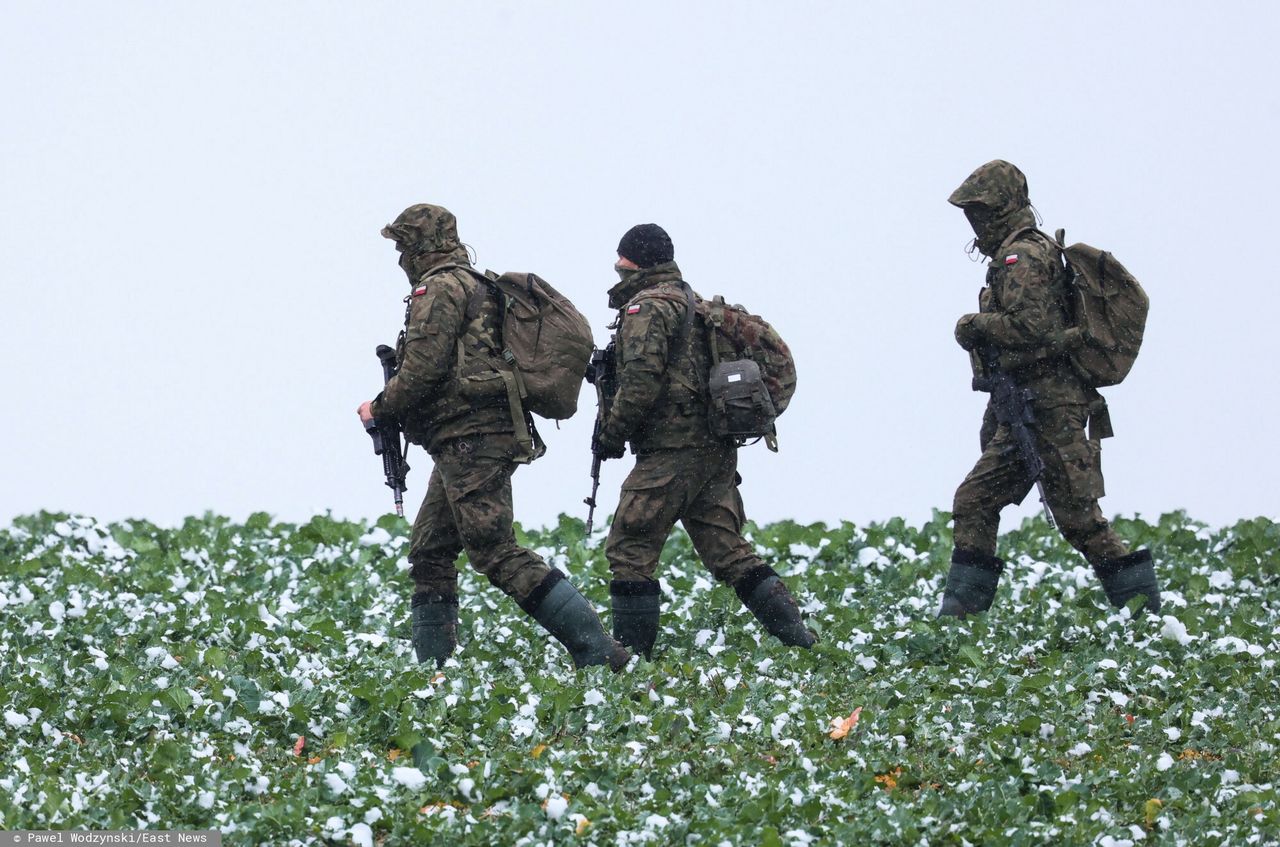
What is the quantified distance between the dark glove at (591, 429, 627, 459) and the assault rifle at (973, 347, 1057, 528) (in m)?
2.72

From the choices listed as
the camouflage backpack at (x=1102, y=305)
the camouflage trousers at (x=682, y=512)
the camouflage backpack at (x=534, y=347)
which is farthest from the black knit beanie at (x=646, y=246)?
the camouflage backpack at (x=1102, y=305)

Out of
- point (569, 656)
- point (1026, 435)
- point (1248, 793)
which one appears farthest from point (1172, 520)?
point (1248, 793)

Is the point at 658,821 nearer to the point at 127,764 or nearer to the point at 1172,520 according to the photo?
the point at 127,764

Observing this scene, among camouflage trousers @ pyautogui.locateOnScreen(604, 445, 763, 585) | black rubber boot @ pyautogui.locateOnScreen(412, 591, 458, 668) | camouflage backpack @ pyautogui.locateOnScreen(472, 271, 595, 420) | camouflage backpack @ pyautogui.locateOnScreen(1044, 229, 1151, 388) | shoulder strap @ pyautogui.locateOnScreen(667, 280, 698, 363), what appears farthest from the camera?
camouflage backpack @ pyautogui.locateOnScreen(1044, 229, 1151, 388)

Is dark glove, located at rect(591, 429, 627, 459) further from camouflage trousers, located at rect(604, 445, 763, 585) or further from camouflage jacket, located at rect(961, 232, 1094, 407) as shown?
camouflage jacket, located at rect(961, 232, 1094, 407)

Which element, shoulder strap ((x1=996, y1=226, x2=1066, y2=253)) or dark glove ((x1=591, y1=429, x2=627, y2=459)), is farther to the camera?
shoulder strap ((x1=996, y1=226, x2=1066, y2=253))

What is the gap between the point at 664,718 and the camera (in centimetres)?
903

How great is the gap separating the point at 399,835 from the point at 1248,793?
3943 mm

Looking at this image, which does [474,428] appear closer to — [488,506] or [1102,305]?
[488,506]

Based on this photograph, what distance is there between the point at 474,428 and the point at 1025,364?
154 inches

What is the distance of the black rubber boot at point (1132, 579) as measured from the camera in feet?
39.3

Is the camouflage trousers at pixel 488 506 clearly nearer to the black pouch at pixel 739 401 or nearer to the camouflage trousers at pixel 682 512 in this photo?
the camouflage trousers at pixel 682 512

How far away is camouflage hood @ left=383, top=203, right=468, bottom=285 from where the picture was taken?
1061 centimetres

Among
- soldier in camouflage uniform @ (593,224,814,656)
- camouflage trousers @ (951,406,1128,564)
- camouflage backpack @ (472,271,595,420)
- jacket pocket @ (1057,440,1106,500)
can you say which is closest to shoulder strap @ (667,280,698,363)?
soldier in camouflage uniform @ (593,224,814,656)
